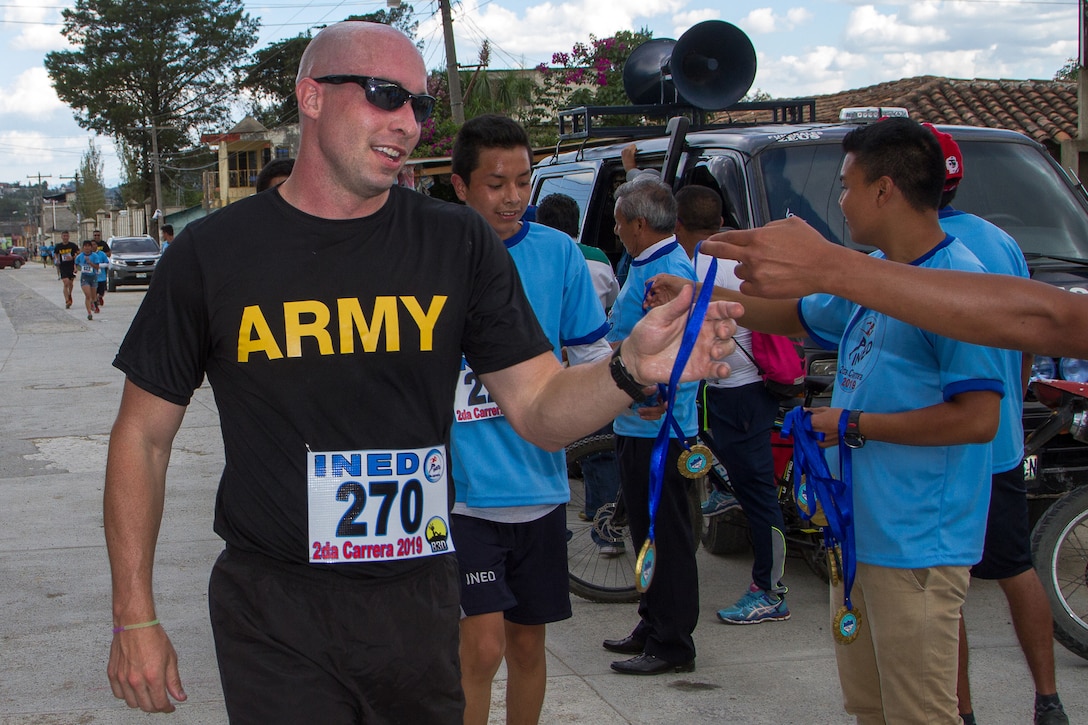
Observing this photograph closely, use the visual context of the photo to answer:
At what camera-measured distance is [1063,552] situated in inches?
189

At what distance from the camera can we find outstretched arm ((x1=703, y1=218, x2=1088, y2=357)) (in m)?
2.28

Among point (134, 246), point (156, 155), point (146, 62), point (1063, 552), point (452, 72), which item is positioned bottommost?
point (1063, 552)

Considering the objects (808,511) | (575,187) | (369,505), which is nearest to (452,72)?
(575,187)

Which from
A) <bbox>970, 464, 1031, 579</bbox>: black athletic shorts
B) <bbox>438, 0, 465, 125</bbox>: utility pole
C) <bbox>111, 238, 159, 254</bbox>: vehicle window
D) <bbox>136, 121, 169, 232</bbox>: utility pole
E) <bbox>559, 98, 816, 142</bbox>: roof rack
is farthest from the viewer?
<bbox>136, 121, 169, 232</bbox>: utility pole

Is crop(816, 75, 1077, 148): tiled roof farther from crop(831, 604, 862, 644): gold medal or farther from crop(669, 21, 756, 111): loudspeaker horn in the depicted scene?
crop(831, 604, 862, 644): gold medal

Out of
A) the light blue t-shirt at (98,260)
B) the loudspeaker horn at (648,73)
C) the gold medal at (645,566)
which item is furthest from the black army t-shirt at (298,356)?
the light blue t-shirt at (98,260)

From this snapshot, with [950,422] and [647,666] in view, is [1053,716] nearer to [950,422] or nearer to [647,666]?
[647,666]

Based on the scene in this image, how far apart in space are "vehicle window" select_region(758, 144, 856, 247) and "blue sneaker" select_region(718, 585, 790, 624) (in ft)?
5.90

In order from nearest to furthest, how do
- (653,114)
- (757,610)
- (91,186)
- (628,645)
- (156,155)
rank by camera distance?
(628,645)
(757,610)
(653,114)
(156,155)
(91,186)

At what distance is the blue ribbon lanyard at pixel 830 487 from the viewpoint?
295cm

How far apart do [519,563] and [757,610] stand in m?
2.13

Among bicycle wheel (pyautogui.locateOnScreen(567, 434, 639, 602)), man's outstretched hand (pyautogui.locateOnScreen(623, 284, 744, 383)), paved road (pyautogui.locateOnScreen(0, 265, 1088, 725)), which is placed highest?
man's outstretched hand (pyautogui.locateOnScreen(623, 284, 744, 383))

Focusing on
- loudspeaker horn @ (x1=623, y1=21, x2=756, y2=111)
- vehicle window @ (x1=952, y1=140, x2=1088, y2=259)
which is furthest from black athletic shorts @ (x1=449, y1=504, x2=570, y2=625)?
loudspeaker horn @ (x1=623, y1=21, x2=756, y2=111)

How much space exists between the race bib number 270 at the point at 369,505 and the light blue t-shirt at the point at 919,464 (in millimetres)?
1203
